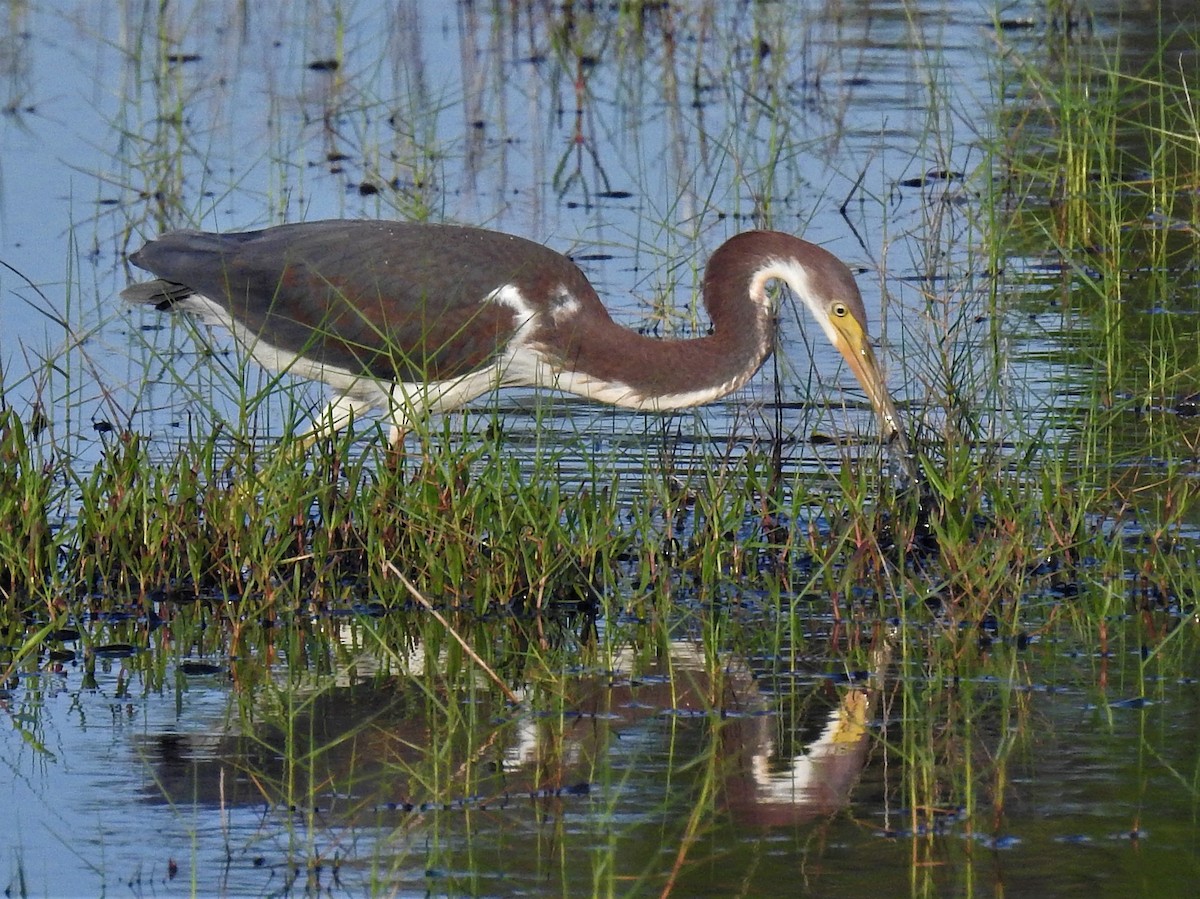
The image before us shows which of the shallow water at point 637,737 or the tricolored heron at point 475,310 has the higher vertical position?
the tricolored heron at point 475,310

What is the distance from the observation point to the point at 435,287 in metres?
6.46

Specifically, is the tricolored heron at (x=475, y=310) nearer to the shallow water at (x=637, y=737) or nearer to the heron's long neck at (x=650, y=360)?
the heron's long neck at (x=650, y=360)

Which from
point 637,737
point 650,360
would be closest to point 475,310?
point 650,360

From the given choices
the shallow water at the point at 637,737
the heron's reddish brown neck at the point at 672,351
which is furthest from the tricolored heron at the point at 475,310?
the shallow water at the point at 637,737

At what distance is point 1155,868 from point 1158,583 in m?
1.65

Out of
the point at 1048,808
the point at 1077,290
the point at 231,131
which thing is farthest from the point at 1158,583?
the point at 231,131

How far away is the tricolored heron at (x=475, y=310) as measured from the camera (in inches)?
253

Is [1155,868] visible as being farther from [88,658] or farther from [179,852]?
[88,658]

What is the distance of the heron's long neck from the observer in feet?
21.1

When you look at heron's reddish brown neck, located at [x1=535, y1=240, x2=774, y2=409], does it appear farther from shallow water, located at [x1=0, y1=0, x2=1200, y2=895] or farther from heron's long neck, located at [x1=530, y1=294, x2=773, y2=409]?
shallow water, located at [x1=0, y1=0, x2=1200, y2=895]

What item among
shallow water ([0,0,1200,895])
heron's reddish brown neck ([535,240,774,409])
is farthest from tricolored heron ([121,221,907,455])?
shallow water ([0,0,1200,895])

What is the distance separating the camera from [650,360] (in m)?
6.45

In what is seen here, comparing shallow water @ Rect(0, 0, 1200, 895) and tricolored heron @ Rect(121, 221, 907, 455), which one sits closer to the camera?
shallow water @ Rect(0, 0, 1200, 895)

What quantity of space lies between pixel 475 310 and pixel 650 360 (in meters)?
0.53
